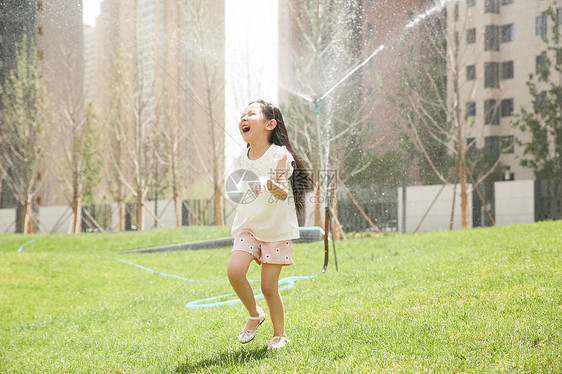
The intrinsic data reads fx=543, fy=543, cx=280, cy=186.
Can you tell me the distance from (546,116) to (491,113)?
3.91ft

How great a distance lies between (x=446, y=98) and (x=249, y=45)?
452 cm

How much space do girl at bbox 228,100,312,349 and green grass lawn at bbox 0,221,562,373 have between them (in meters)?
0.23

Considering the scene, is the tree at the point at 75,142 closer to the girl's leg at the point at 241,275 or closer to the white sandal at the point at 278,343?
the girl's leg at the point at 241,275

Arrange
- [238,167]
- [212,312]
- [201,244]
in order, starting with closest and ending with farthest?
[238,167] < [212,312] < [201,244]

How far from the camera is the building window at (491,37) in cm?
1192

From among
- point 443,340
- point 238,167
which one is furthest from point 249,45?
point 443,340

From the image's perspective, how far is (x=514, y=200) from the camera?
37.9 ft

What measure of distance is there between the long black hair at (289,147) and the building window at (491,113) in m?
9.85

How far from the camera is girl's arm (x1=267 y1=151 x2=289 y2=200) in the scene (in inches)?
105

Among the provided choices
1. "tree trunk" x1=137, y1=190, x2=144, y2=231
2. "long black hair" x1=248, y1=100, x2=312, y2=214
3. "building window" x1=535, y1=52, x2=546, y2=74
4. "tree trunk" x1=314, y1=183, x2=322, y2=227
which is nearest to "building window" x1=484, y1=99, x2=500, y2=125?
"building window" x1=535, y1=52, x2=546, y2=74

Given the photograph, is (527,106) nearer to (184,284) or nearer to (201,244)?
(201,244)

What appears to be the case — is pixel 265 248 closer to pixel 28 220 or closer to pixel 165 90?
pixel 28 220

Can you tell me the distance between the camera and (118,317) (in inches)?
206

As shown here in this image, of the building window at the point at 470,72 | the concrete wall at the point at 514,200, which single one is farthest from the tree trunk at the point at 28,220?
the concrete wall at the point at 514,200
